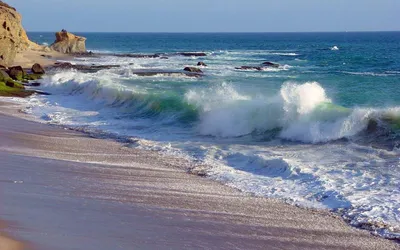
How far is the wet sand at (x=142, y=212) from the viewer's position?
7855 millimetres

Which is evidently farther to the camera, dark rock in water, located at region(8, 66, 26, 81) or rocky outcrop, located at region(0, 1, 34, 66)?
rocky outcrop, located at region(0, 1, 34, 66)

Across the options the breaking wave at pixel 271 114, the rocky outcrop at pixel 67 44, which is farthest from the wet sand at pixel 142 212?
the rocky outcrop at pixel 67 44

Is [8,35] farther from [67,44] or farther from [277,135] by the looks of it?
[67,44]

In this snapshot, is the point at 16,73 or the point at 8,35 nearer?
the point at 16,73

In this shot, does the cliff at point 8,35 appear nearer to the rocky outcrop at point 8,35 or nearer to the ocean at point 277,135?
the rocky outcrop at point 8,35

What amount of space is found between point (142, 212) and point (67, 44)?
221 feet

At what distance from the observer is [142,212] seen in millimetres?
9047

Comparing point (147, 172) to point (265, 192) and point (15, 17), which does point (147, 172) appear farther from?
point (15, 17)

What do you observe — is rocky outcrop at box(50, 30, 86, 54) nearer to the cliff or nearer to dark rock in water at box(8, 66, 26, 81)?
Answer: the cliff

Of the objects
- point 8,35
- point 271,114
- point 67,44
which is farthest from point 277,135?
point 67,44

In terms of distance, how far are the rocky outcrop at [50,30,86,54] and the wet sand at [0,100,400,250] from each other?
62.1 m

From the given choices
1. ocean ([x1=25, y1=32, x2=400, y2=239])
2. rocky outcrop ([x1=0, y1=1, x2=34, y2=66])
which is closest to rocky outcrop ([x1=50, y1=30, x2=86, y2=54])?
rocky outcrop ([x1=0, y1=1, x2=34, y2=66])

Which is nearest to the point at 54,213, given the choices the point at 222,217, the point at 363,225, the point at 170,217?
the point at 170,217

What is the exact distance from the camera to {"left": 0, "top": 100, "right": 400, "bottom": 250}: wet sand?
786cm
